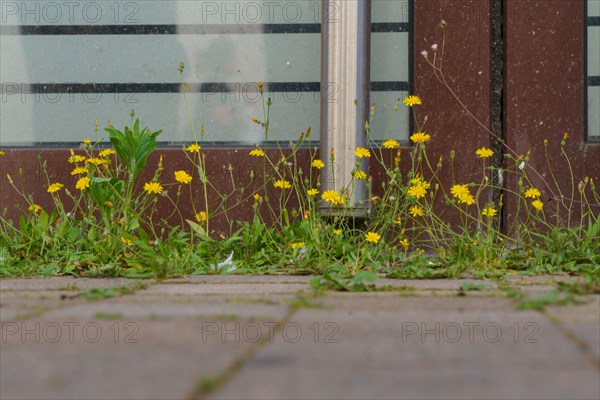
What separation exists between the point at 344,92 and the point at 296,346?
1958 mm

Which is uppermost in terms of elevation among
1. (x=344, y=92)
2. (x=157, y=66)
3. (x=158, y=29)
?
(x=158, y=29)

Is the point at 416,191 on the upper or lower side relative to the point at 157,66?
lower

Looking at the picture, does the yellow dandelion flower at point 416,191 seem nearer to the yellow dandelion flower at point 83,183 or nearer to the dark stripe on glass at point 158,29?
the dark stripe on glass at point 158,29

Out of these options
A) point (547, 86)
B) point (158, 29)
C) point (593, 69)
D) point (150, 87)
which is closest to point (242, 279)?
point (150, 87)

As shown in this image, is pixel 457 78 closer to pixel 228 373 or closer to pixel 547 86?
pixel 547 86

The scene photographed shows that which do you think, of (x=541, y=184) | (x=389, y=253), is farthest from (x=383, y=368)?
(x=541, y=184)

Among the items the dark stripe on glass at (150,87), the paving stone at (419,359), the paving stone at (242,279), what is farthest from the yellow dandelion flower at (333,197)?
the paving stone at (419,359)

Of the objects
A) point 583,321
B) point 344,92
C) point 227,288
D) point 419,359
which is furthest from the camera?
point 344,92

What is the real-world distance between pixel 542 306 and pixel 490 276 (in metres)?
0.76

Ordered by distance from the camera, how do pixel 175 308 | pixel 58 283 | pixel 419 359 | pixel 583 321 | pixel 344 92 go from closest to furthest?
pixel 419 359 < pixel 583 321 < pixel 175 308 < pixel 58 283 < pixel 344 92

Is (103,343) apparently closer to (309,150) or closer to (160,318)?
(160,318)

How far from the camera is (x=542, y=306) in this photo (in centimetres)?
170

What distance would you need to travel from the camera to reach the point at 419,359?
1.32 metres

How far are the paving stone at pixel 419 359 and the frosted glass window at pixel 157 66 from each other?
201 centimetres
